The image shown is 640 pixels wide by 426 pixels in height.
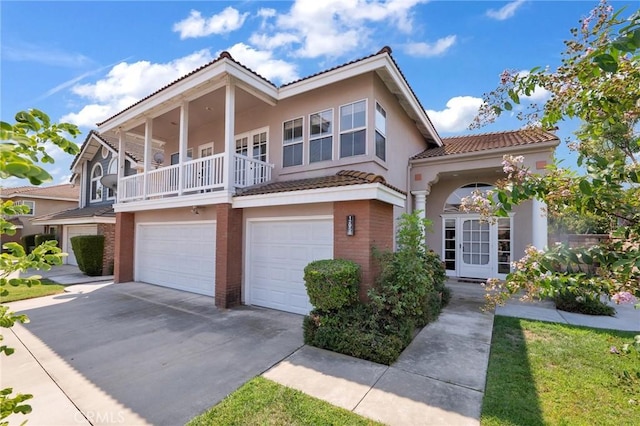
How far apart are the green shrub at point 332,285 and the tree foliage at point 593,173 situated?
361 centimetres

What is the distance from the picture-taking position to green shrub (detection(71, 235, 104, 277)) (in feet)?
47.0

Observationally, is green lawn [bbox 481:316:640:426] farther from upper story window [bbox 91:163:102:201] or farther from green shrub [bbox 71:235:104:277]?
upper story window [bbox 91:163:102:201]

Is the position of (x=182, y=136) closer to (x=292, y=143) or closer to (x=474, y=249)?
(x=292, y=143)

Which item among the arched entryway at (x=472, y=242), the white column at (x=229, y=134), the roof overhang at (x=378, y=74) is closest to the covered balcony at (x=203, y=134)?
the white column at (x=229, y=134)

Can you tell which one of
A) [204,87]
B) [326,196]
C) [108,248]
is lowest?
[108,248]

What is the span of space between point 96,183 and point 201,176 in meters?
14.9

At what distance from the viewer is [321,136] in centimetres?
917

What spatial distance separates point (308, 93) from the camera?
941 cm

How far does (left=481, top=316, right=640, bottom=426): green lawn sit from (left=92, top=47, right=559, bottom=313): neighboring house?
2.70 m

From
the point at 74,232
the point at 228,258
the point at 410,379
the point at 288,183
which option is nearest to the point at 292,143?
the point at 288,183

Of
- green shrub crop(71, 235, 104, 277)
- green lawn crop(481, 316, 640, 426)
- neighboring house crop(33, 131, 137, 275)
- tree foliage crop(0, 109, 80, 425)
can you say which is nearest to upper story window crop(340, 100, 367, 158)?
green lawn crop(481, 316, 640, 426)

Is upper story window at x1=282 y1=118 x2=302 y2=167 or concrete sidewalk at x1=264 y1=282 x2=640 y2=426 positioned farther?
upper story window at x1=282 y1=118 x2=302 y2=167

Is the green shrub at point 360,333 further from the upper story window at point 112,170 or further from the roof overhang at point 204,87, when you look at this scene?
the upper story window at point 112,170

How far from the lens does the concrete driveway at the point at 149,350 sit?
3.95 meters
